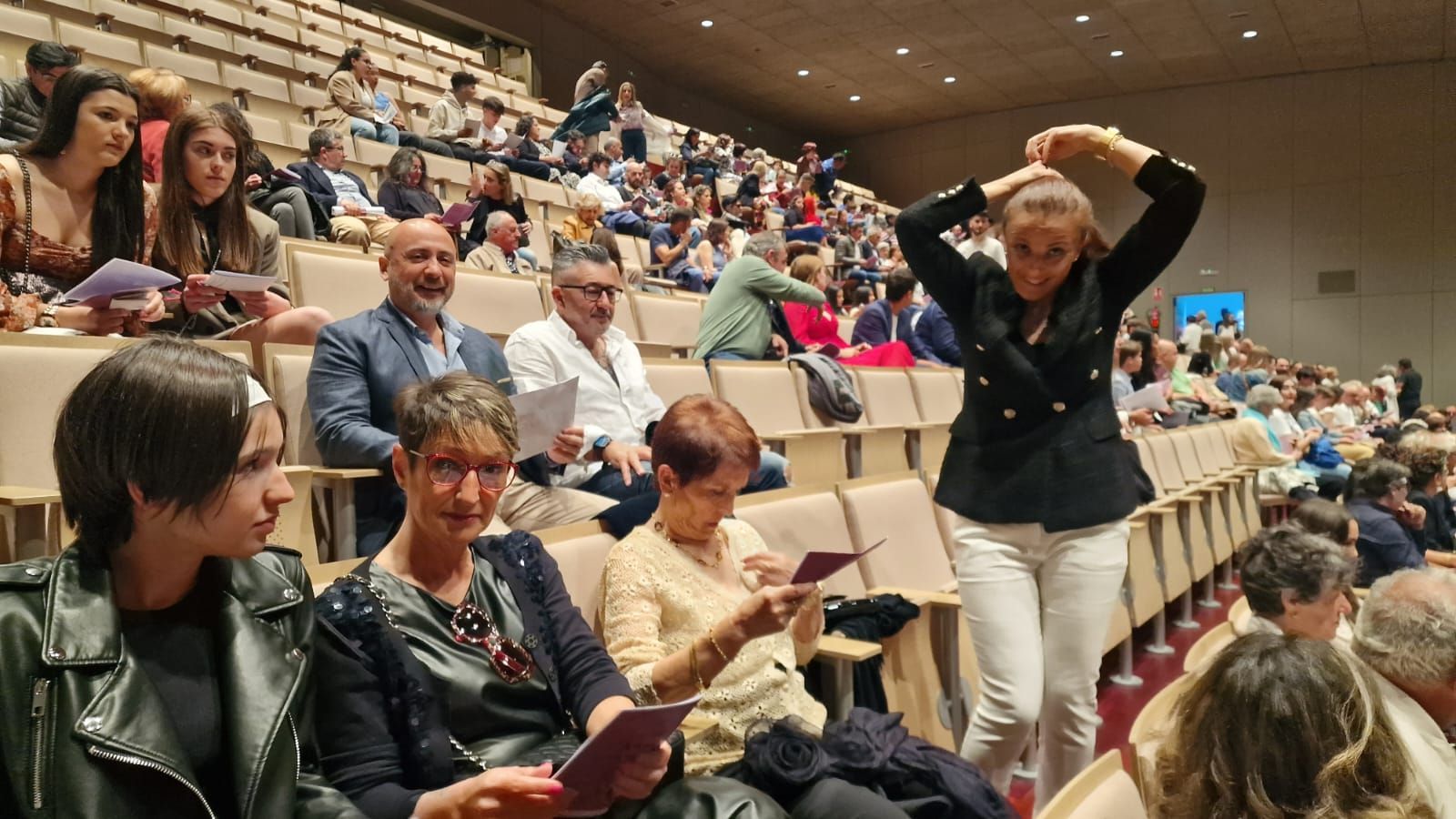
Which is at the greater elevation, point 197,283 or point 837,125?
point 837,125

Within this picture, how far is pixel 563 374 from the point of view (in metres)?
2.29

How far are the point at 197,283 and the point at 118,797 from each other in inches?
57.7

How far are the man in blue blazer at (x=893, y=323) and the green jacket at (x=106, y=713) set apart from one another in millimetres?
4248

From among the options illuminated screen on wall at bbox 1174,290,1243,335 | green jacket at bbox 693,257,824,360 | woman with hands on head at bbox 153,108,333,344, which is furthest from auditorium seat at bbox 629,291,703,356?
illuminated screen on wall at bbox 1174,290,1243,335

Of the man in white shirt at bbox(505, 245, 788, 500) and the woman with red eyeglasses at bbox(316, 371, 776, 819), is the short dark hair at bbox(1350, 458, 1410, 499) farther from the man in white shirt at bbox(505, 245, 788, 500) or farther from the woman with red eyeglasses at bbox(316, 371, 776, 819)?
the woman with red eyeglasses at bbox(316, 371, 776, 819)

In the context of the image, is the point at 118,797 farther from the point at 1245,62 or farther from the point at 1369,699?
the point at 1245,62

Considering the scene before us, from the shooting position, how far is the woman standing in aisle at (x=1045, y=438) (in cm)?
149

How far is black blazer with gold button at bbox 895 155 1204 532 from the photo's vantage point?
1498mm

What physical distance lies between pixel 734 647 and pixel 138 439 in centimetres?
71

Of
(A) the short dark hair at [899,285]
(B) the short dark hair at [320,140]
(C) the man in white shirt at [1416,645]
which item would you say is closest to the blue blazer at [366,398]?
(C) the man in white shirt at [1416,645]

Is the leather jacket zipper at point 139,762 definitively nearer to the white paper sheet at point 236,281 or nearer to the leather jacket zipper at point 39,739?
the leather jacket zipper at point 39,739

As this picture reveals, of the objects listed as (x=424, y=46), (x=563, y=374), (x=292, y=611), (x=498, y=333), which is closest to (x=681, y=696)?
(x=292, y=611)

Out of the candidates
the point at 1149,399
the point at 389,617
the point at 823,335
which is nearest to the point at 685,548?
the point at 389,617

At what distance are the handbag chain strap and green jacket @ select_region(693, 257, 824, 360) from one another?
2617 millimetres
